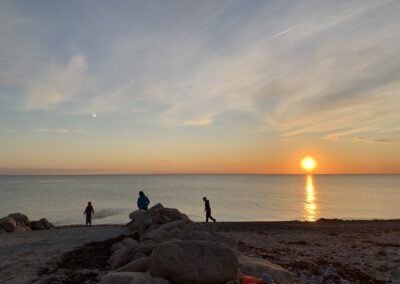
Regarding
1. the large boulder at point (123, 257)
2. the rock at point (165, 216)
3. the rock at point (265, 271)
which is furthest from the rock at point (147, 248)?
the rock at point (165, 216)

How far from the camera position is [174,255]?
11234 mm

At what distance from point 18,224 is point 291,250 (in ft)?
86.5

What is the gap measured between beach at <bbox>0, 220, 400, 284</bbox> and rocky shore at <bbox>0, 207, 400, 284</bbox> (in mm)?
43

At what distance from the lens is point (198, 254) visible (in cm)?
1134

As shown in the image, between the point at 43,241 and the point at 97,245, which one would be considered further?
the point at 43,241

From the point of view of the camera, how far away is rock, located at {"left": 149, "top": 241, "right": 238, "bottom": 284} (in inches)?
434

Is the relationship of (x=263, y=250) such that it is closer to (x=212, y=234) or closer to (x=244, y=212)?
(x=212, y=234)

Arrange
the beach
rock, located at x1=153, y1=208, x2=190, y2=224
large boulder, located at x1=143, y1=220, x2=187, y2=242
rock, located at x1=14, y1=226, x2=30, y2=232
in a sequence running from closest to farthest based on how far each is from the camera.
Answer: the beach
large boulder, located at x1=143, y1=220, x2=187, y2=242
rock, located at x1=153, y1=208, x2=190, y2=224
rock, located at x1=14, y1=226, x2=30, y2=232

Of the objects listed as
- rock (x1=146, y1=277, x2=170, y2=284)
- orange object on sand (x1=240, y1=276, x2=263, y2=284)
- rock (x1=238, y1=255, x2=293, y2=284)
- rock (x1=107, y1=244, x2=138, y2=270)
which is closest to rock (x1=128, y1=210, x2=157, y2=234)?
rock (x1=107, y1=244, x2=138, y2=270)

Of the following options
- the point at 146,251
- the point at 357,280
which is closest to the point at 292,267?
the point at 357,280

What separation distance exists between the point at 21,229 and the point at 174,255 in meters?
26.3

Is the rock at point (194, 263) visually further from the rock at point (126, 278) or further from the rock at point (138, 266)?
the rock at point (138, 266)

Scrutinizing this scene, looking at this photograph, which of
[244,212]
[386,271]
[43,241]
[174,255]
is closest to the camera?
[174,255]

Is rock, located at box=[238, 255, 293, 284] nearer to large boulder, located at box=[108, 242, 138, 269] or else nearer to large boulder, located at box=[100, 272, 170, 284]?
large boulder, located at box=[100, 272, 170, 284]
